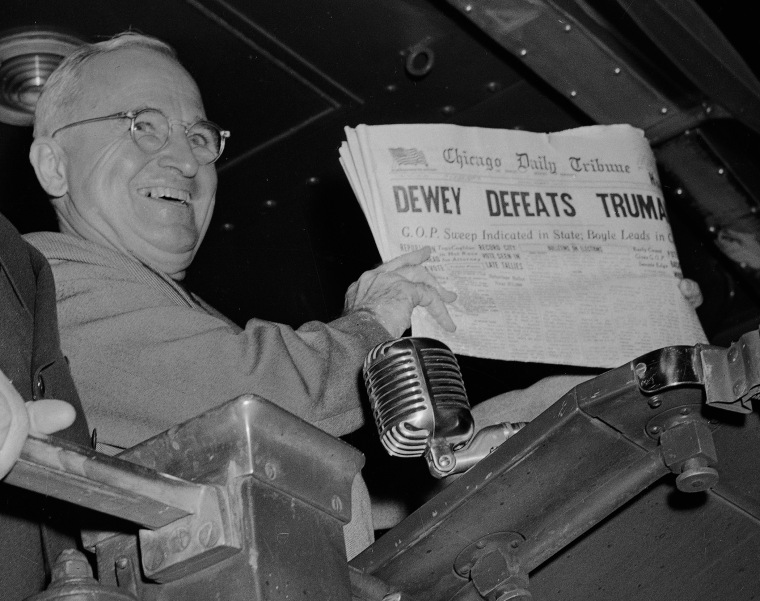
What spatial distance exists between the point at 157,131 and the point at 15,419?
3.32 feet

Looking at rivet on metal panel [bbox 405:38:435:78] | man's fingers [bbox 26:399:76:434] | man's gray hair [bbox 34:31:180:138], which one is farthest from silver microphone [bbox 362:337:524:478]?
rivet on metal panel [bbox 405:38:435:78]

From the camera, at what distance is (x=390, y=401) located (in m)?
0.96

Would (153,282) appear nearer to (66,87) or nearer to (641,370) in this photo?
(66,87)

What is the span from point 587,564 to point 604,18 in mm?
998

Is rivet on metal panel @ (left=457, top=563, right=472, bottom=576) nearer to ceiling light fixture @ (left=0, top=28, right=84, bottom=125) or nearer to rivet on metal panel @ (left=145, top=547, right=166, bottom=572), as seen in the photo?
rivet on metal panel @ (left=145, top=547, right=166, bottom=572)

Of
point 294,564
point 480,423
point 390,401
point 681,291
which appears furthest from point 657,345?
point 294,564

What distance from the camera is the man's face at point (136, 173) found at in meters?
1.46

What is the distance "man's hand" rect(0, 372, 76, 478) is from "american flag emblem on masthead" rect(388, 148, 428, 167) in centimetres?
80

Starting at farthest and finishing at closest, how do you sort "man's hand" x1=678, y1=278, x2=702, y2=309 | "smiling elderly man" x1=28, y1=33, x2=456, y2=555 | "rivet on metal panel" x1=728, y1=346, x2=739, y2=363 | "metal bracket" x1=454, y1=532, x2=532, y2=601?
"man's hand" x1=678, y1=278, x2=702, y2=309, "smiling elderly man" x1=28, y1=33, x2=456, y2=555, "metal bracket" x1=454, y1=532, x2=532, y2=601, "rivet on metal panel" x1=728, y1=346, x2=739, y2=363

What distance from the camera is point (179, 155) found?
60.2 inches

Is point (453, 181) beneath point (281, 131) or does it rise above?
above

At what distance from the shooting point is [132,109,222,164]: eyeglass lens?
1.52 meters

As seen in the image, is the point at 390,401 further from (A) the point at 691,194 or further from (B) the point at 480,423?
(A) the point at 691,194

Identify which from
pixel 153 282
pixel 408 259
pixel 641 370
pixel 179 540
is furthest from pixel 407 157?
pixel 179 540
